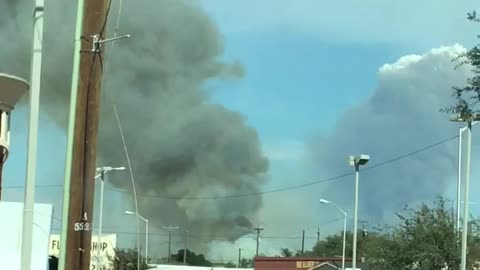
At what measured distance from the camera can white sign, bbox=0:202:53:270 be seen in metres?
14.6

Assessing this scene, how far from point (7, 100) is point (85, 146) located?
38.9ft

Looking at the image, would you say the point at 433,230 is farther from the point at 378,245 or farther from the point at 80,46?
the point at 80,46

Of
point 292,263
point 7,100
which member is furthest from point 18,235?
point 292,263

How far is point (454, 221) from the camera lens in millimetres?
41469

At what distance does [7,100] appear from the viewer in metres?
21.6

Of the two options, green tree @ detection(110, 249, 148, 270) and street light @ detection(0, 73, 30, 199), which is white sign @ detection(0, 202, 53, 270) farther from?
green tree @ detection(110, 249, 148, 270)

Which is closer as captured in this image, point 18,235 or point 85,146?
point 85,146

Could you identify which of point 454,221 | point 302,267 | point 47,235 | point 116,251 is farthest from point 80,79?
point 302,267

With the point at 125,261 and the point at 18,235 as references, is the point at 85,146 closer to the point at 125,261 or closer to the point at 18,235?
the point at 18,235

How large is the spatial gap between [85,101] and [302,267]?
78707 millimetres

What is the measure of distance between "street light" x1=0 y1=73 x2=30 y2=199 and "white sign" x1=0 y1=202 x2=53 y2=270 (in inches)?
251

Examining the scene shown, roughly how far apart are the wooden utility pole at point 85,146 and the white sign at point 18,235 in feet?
14.3

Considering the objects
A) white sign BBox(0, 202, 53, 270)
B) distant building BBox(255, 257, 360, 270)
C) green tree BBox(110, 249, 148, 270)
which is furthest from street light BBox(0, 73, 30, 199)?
distant building BBox(255, 257, 360, 270)

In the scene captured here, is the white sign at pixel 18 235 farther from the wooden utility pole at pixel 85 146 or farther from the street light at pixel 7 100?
the street light at pixel 7 100
